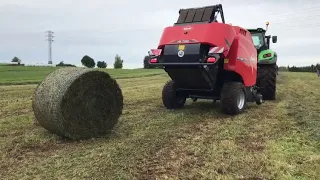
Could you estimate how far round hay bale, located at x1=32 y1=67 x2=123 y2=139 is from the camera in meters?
5.58

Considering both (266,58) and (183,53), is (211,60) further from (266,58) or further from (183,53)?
(266,58)

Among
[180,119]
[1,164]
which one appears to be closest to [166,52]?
[180,119]

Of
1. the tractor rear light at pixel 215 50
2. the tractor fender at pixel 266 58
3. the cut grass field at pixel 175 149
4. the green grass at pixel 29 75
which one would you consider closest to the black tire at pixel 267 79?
the tractor fender at pixel 266 58

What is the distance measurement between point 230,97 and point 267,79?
331cm

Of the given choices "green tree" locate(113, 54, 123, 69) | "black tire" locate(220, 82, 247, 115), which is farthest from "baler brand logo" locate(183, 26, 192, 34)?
"green tree" locate(113, 54, 123, 69)

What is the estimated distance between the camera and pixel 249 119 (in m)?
7.55

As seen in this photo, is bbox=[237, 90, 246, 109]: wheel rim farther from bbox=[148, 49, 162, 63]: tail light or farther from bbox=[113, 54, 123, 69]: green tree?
bbox=[113, 54, 123, 69]: green tree

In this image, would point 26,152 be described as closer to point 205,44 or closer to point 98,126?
point 98,126

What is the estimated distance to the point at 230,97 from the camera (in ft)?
25.9

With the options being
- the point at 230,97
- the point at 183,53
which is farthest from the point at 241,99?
the point at 183,53

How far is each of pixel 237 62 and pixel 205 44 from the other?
984 mm

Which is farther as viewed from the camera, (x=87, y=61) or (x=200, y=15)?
(x=87, y=61)

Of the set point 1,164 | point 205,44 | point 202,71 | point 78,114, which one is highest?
point 205,44

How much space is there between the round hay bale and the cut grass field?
22cm
